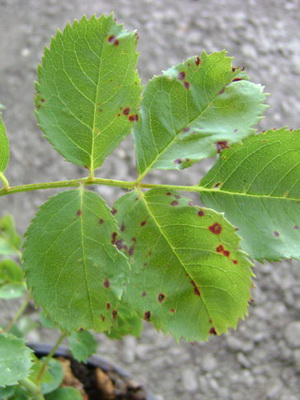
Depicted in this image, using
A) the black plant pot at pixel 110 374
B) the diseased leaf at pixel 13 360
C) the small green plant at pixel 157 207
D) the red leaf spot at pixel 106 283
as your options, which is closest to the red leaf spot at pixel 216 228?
the small green plant at pixel 157 207

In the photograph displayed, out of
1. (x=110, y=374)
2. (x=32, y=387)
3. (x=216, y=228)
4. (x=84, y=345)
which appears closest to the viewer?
(x=216, y=228)

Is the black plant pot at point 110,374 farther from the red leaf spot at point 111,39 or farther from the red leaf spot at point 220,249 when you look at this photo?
the red leaf spot at point 111,39

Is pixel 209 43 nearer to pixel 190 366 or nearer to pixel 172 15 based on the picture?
pixel 172 15

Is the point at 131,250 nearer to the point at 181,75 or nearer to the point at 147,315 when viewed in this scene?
the point at 147,315

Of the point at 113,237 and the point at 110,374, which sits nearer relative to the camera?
the point at 113,237

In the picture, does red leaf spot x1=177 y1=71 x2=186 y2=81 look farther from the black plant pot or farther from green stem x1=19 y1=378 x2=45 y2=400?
the black plant pot

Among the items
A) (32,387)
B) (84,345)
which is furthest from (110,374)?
(32,387)

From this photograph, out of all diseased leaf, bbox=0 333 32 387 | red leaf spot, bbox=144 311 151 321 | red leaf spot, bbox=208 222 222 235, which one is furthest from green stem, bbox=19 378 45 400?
red leaf spot, bbox=208 222 222 235
